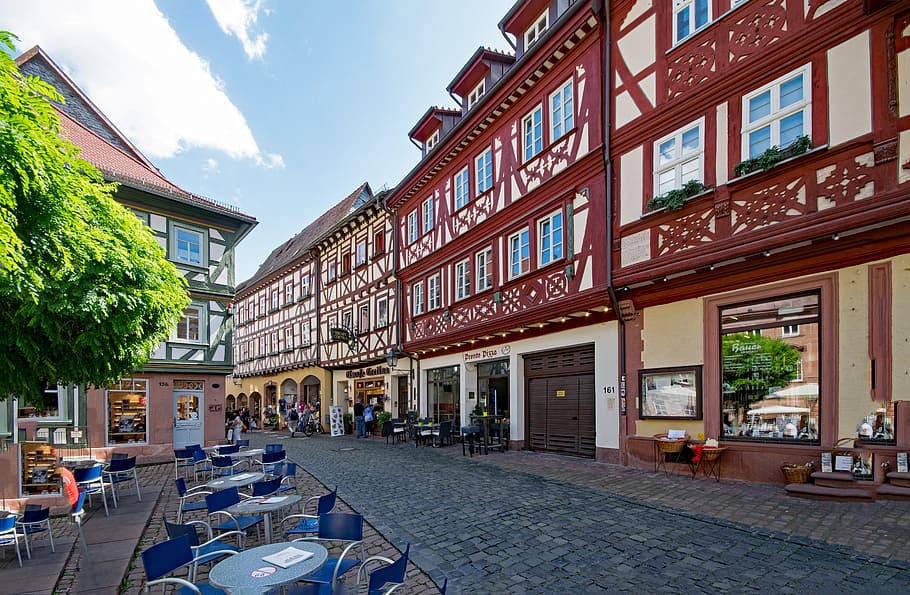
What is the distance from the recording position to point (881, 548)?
5328 millimetres

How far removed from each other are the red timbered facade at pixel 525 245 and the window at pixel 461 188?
0.12 feet

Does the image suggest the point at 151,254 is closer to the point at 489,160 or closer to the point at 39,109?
the point at 39,109

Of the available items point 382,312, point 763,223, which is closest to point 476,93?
point 382,312

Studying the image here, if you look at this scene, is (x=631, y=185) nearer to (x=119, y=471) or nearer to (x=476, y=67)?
(x=476, y=67)

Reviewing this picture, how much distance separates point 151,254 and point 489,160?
10.6m

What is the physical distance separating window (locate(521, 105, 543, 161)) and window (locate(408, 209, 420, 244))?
725 centimetres

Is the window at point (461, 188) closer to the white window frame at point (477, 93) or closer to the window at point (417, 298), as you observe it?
the white window frame at point (477, 93)

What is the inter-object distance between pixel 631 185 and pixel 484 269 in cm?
619

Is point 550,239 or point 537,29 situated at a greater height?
point 537,29

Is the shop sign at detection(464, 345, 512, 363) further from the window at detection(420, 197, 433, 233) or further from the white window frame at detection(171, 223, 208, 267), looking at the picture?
the white window frame at detection(171, 223, 208, 267)

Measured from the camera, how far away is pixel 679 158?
1006 centimetres

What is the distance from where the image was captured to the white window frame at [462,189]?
17.2 meters

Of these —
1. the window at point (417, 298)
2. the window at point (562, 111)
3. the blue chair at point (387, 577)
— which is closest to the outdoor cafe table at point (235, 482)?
the blue chair at point (387, 577)

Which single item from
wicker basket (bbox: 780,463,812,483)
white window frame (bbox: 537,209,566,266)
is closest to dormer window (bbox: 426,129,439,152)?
white window frame (bbox: 537,209,566,266)
